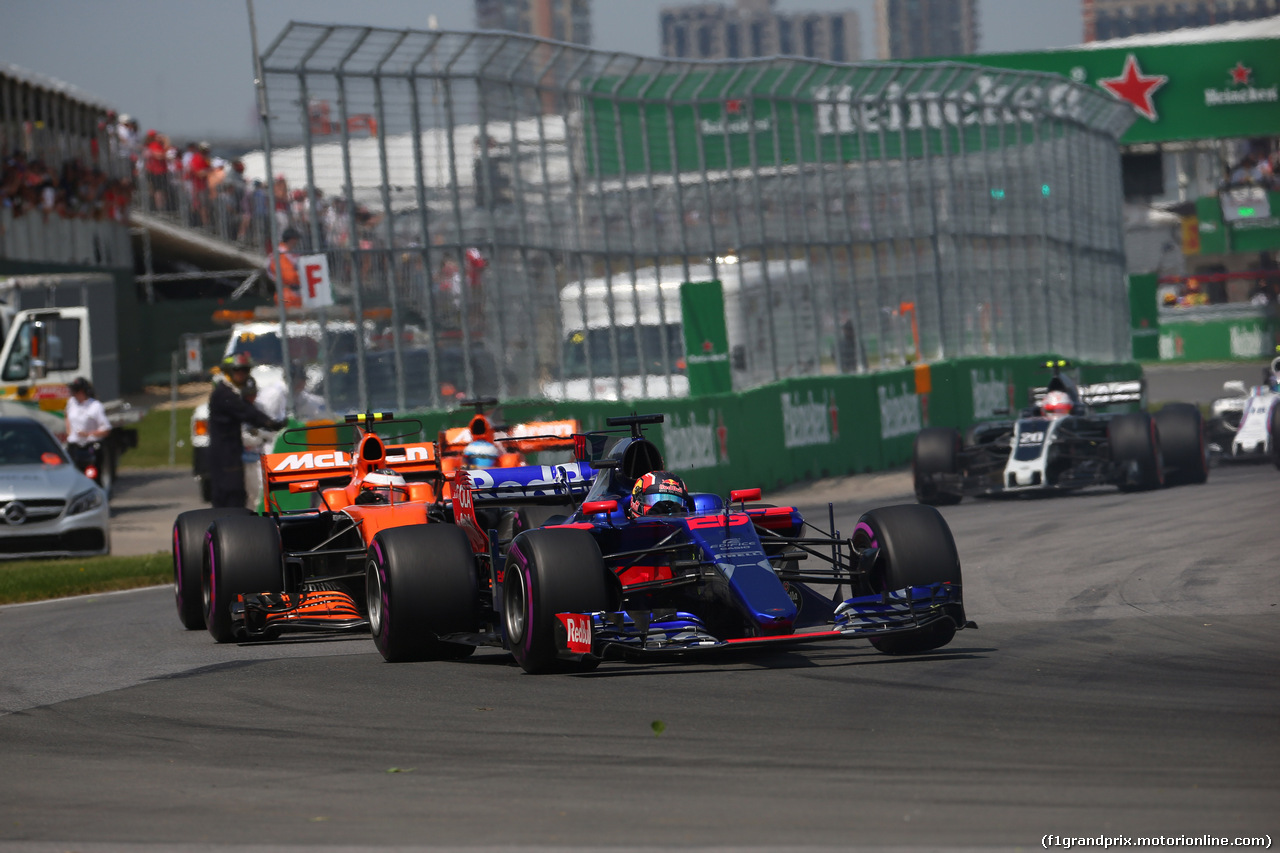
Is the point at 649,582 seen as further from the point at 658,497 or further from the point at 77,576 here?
the point at 77,576

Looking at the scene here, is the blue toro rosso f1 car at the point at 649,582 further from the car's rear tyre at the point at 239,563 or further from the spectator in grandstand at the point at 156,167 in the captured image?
the spectator in grandstand at the point at 156,167

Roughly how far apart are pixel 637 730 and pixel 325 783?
4.23 ft

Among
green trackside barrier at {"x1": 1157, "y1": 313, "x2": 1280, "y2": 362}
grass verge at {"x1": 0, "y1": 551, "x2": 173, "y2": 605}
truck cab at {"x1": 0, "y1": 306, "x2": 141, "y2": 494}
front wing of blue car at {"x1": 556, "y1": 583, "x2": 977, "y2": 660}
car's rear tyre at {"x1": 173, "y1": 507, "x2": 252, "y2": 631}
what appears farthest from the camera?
green trackside barrier at {"x1": 1157, "y1": 313, "x2": 1280, "y2": 362}

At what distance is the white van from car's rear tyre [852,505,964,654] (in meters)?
9.61

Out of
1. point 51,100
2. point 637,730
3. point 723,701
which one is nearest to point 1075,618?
point 723,701

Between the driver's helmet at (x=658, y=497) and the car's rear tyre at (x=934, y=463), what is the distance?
9.25 meters

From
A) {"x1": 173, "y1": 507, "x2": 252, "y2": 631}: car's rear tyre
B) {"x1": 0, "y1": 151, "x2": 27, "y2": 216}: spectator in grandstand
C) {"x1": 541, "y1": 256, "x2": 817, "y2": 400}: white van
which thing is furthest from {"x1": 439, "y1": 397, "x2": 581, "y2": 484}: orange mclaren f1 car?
{"x1": 0, "y1": 151, "x2": 27, "y2": 216}: spectator in grandstand

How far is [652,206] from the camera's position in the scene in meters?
20.2

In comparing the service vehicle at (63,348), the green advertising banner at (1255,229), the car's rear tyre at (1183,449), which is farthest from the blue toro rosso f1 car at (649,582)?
the green advertising banner at (1255,229)

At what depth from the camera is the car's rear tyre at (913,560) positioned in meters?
8.38

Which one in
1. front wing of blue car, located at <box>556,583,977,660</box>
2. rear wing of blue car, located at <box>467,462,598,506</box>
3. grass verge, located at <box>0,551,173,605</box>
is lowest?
grass verge, located at <box>0,551,173,605</box>

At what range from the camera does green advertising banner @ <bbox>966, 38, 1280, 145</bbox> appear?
46000 millimetres

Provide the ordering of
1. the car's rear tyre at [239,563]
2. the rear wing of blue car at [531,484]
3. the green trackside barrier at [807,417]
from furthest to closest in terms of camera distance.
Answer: the green trackside barrier at [807,417] → the car's rear tyre at [239,563] → the rear wing of blue car at [531,484]

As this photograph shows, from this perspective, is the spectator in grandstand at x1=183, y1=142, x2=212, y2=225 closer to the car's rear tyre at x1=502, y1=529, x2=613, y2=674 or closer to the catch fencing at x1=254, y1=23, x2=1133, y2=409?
the catch fencing at x1=254, y1=23, x2=1133, y2=409
